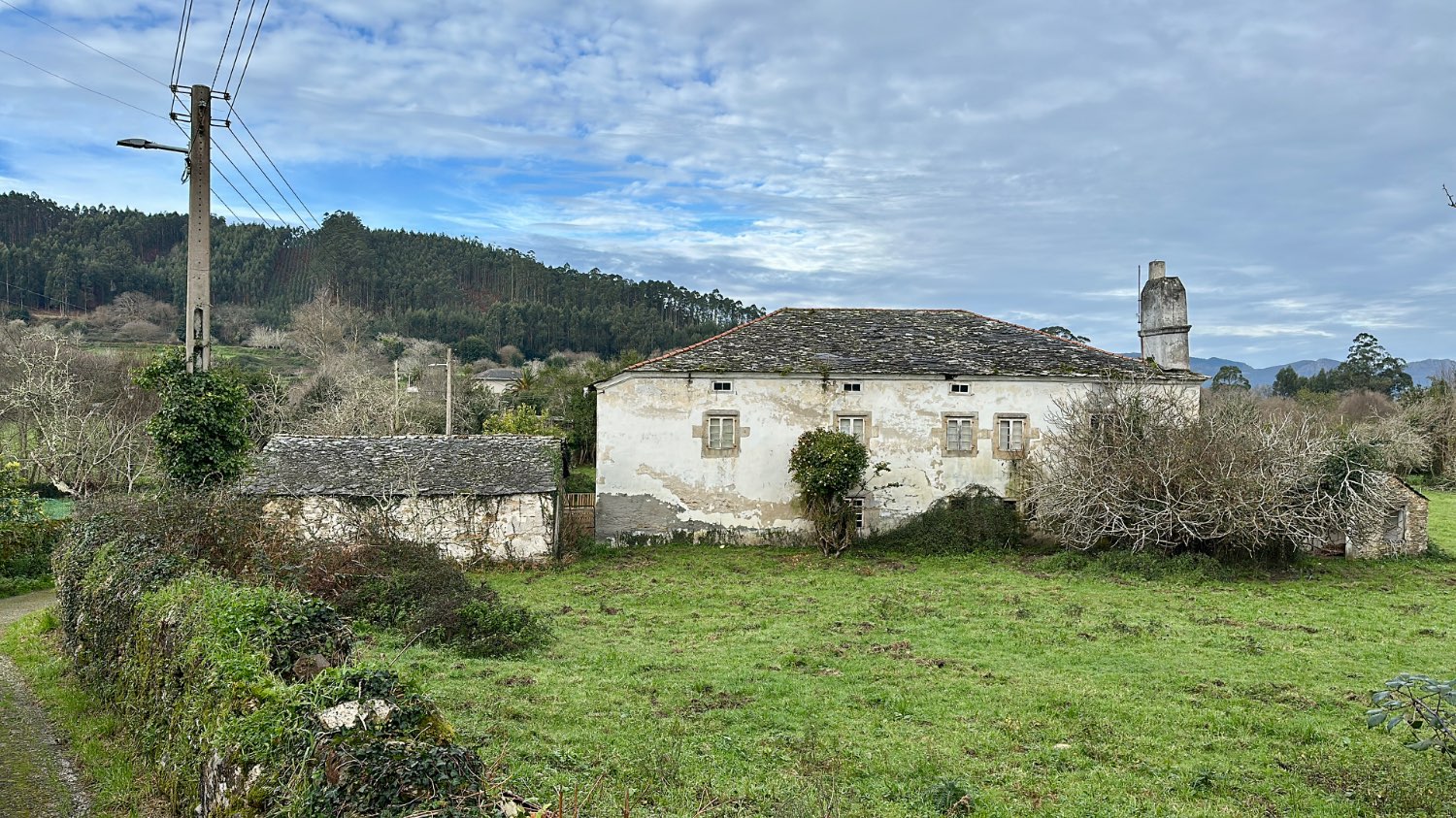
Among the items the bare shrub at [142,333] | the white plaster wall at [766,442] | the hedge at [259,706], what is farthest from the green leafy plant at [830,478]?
the bare shrub at [142,333]

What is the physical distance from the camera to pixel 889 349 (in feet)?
78.6

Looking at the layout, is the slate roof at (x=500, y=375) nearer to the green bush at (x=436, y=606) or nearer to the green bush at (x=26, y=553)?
the green bush at (x=26, y=553)

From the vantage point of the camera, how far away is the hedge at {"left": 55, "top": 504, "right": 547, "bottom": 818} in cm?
424

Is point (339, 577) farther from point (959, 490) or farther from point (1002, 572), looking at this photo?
point (959, 490)

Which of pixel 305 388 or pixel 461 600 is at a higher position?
pixel 305 388

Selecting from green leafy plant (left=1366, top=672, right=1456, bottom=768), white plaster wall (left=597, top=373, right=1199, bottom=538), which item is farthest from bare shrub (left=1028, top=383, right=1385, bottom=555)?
green leafy plant (left=1366, top=672, right=1456, bottom=768)

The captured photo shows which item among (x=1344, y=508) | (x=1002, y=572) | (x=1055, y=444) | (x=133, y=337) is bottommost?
(x=1002, y=572)

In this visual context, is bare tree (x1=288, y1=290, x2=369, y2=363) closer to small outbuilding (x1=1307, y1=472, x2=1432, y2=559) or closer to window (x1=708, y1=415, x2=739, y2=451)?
window (x1=708, y1=415, x2=739, y2=451)

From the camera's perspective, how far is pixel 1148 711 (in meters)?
9.31

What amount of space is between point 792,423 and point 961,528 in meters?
5.17

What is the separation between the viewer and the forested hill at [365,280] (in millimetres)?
71438

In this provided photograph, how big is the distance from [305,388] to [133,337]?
30235mm

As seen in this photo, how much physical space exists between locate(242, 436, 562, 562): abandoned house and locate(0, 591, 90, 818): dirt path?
26.6 ft

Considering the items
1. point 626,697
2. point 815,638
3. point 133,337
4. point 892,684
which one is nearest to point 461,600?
point 626,697
